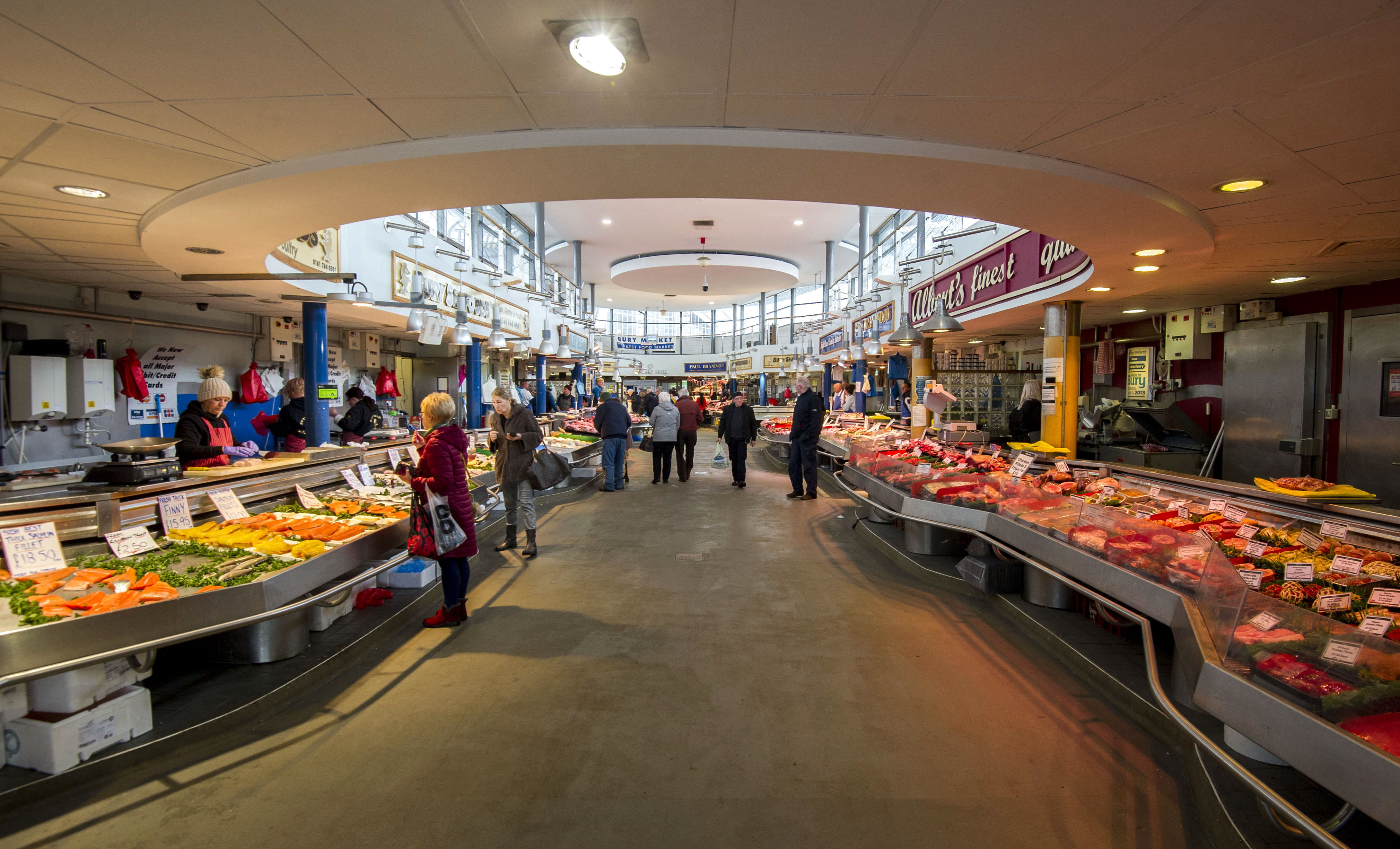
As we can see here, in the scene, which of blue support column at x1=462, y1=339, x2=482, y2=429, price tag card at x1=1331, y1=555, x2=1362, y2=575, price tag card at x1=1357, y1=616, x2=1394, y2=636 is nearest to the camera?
price tag card at x1=1357, y1=616, x2=1394, y2=636

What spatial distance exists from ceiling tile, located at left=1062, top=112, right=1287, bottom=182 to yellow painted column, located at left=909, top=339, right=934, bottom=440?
7.32m

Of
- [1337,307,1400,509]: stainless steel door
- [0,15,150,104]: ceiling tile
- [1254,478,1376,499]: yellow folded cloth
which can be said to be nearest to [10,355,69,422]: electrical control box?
[0,15,150,104]: ceiling tile

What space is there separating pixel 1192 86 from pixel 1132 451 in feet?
22.6

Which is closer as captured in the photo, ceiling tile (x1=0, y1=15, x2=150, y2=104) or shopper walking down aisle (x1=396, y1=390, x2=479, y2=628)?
ceiling tile (x1=0, y1=15, x2=150, y2=104)

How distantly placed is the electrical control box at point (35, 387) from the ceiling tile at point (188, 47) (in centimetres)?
568

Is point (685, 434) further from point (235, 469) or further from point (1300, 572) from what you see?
point (1300, 572)

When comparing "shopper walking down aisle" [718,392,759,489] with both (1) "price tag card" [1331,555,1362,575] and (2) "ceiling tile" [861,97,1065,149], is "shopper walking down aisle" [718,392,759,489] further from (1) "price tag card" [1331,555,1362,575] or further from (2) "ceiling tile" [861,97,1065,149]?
(1) "price tag card" [1331,555,1362,575]

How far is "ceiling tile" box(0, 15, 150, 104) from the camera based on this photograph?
2.00 meters

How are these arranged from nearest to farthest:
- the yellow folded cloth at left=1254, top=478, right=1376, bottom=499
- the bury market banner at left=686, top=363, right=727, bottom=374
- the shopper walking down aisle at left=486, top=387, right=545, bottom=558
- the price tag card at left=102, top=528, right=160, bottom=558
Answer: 1. the price tag card at left=102, top=528, right=160, bottom=558
2. the yellow folded cloth at left=1254, top=478, right=1376, bottom=499
3. the shopper walking down aisle at left=486, top=387, right=545, bottom=558
4. the bury market banner at left=686, top=363, right=727, bottom=374

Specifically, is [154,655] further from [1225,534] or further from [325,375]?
[1225,534]

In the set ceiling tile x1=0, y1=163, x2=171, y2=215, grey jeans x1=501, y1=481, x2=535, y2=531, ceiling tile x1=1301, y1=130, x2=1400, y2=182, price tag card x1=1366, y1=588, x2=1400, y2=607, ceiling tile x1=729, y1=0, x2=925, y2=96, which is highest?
ceiling tile x1=729, y1=0, x2=925, y2=96

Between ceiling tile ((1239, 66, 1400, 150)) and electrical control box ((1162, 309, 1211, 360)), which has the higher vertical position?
ceiling tile ((1239, 66, 1400, 150))

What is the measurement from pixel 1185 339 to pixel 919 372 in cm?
405

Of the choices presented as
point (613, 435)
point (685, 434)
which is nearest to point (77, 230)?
point (613, 435)
